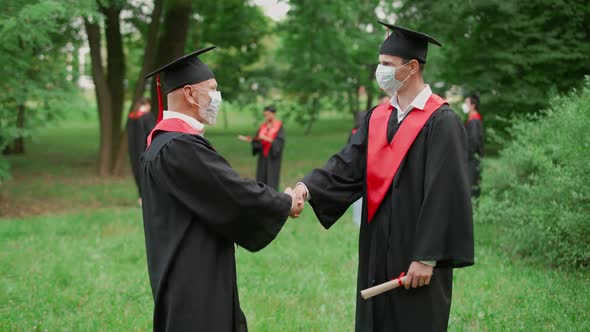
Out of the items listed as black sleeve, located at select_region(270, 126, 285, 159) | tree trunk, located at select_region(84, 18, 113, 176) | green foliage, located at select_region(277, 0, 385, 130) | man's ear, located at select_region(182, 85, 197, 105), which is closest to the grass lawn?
black sleeve, located at select_region(270, 126, 285, 159)

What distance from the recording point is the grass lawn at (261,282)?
5.68 meters

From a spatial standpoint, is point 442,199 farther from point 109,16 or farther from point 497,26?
point 109,16

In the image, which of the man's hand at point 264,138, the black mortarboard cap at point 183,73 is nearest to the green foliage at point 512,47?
the man's hand at point 264,138

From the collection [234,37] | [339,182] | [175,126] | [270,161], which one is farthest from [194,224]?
[234,37]

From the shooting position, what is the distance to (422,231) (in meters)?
3.49

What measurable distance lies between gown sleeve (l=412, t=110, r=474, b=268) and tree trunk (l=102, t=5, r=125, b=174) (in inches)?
592

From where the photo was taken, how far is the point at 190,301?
333 cm

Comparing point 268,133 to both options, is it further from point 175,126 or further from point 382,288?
point 382,288

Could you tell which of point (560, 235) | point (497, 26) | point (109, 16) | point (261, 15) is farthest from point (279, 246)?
point (261, 15)

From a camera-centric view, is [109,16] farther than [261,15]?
No

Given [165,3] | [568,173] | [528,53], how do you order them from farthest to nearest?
[165,3] < [528,53] < [568,173]

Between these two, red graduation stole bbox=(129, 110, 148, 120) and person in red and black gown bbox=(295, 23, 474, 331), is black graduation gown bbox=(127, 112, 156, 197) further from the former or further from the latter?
person in red and black gown bbox=(295, 23, 474, 331)

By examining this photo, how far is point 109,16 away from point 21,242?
9.63 meters

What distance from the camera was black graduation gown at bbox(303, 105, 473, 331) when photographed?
3488mm
